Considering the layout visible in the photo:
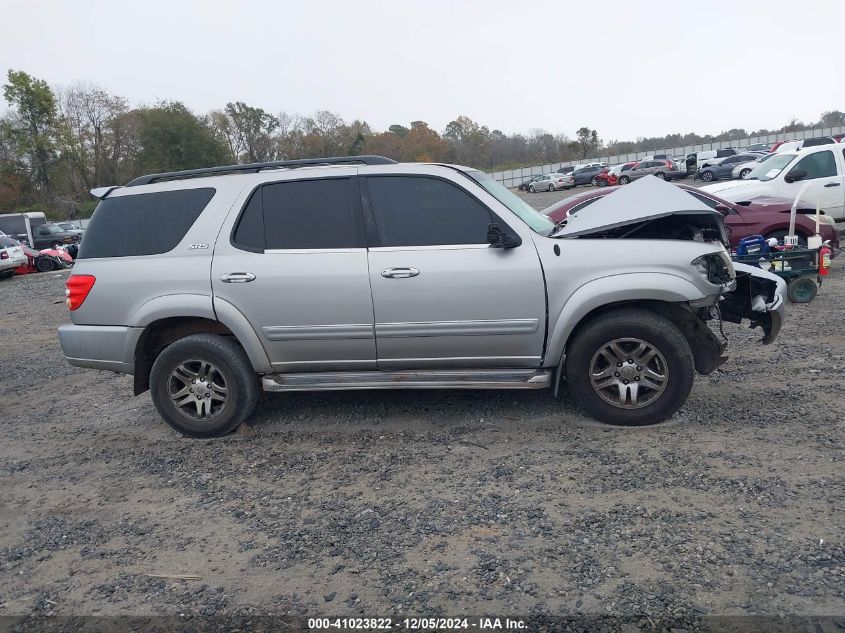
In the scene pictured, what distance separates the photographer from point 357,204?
4848mm

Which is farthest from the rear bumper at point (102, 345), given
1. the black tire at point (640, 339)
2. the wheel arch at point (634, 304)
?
the black tire at point (640, 339)

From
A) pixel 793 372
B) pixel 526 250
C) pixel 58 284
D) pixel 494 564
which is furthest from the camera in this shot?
pixel 58 284

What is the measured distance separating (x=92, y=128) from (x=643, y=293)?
226 ft

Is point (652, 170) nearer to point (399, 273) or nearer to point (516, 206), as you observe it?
point (516, 206)

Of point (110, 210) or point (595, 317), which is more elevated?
point (110, 210)

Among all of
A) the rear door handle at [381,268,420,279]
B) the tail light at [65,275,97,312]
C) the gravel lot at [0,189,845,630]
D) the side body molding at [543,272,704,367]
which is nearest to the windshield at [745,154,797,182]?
the gravel lot at [0,189,845,630]

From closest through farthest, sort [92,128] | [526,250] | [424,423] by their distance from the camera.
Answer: [526,250] → [424,423] → [92,128]

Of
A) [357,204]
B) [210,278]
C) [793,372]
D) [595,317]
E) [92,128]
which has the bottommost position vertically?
[793,372]

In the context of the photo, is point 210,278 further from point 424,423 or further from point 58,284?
point 58,284

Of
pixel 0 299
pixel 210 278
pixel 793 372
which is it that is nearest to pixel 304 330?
pixel 210 278

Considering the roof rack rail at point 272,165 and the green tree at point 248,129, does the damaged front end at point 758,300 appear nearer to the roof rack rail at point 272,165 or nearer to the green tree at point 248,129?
the roof rack rail at point 272,165

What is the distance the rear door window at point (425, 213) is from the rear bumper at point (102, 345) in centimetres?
201

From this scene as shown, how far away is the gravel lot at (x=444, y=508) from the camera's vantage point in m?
3.01

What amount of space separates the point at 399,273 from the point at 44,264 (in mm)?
20943
